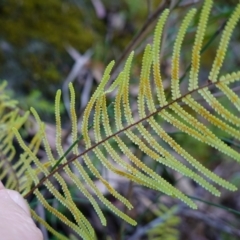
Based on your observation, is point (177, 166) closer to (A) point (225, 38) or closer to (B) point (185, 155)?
(B) point (185, 155)

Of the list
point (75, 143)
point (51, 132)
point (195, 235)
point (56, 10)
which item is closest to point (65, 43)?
point (56, 10)

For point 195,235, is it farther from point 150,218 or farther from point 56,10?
point 56,10

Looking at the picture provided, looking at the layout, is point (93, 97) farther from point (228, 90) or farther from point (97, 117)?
point (228, 90)

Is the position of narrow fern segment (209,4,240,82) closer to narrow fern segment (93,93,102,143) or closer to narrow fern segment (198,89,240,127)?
narrow fern segment (198,89,240,127)

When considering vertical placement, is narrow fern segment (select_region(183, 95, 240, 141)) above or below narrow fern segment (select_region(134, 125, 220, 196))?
above

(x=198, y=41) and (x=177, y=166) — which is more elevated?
(x=198, y=41)

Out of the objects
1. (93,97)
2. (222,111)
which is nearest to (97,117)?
(93,97)

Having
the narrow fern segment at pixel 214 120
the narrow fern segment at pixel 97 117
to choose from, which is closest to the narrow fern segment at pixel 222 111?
the narrow fern segment at pixel 214 120

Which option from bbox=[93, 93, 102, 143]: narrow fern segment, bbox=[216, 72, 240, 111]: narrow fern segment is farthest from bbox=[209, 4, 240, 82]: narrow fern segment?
bbox=[93, 93, 102, 143]: narrow fern segment

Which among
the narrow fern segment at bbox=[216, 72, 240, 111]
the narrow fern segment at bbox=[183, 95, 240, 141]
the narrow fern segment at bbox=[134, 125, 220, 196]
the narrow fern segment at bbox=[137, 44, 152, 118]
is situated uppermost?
the narrow fern segment at bbox=[137, 44, 152, 118]
